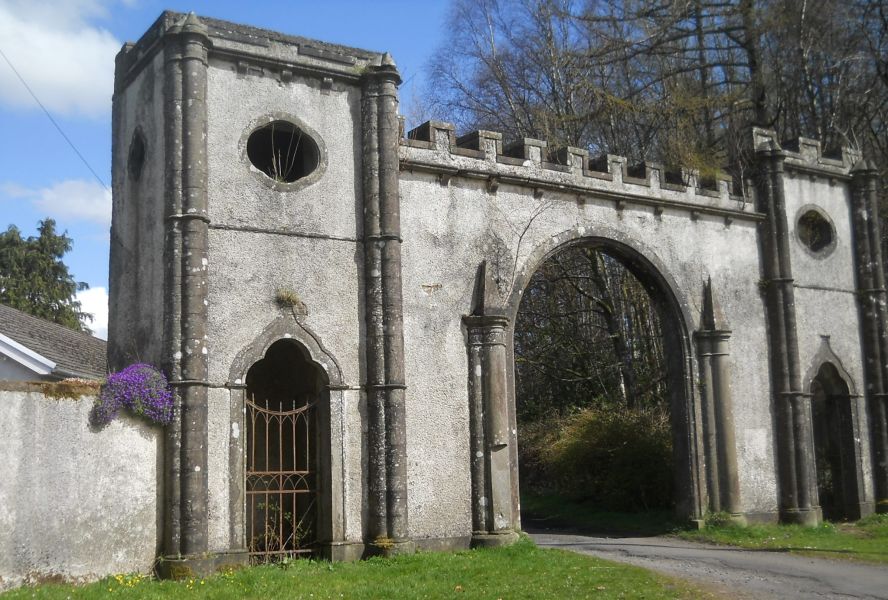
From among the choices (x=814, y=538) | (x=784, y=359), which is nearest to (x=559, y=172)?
(x=784, y=359)

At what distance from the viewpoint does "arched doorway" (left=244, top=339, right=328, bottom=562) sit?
507 inches

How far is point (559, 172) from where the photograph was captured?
1580 cm

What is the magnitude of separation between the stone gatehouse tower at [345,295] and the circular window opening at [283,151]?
0.06m

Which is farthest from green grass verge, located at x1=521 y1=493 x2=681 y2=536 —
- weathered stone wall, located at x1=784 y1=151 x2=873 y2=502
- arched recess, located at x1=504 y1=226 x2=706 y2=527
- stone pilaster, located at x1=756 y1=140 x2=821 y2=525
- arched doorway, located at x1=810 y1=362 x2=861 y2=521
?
weathered stone wall, located at x1=784 y1=151 x2=873 y2=502

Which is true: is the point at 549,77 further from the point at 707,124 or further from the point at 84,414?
the point at 84,414

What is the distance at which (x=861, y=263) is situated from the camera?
19266 mm

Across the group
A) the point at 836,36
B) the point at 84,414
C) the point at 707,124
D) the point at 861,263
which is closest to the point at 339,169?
the point at 84,414

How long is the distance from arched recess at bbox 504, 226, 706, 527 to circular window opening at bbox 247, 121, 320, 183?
447 cm

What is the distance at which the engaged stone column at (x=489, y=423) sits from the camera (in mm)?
13820

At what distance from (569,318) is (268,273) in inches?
542

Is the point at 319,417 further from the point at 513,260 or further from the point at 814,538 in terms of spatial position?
the point at 814,538

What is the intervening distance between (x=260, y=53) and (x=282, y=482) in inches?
227

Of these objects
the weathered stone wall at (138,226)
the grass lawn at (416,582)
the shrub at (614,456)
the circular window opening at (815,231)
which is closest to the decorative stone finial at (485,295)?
the grass lawn at (416,582)

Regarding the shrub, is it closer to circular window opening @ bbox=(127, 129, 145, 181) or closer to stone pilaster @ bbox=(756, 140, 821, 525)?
stone pilaster @ bbox=(756, 140, 821, 525)
